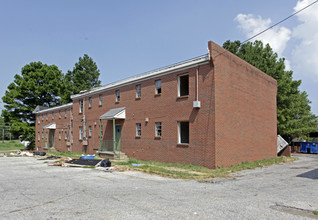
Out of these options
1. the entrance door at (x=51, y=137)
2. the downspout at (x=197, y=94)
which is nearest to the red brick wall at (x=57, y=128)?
the entrance door at (x=51, y=137)

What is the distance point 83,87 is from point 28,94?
12.7 m

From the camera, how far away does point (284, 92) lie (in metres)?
30.1

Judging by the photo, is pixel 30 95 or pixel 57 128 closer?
pixel 57 128

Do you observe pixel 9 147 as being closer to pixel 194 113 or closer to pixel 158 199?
pixel 194 113

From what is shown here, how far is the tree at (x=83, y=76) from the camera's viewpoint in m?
55.3

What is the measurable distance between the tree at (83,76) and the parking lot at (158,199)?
153 ft

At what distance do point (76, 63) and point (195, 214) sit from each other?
56874 mm

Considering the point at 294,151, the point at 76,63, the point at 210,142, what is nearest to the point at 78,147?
the point at 210,142

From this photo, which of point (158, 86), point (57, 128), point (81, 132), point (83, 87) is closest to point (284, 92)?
point (158, 86)

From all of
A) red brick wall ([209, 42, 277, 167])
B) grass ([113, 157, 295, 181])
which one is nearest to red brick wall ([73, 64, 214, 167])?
grass ([113, 157, 295, 181])

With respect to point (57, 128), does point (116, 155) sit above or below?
below

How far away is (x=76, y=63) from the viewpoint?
189ft

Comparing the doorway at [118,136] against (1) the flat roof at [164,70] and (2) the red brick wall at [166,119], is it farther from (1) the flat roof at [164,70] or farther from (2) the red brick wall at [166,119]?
(1) the flat roof at [164,70]

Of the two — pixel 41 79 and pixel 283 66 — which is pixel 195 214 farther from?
pixel 41 79
